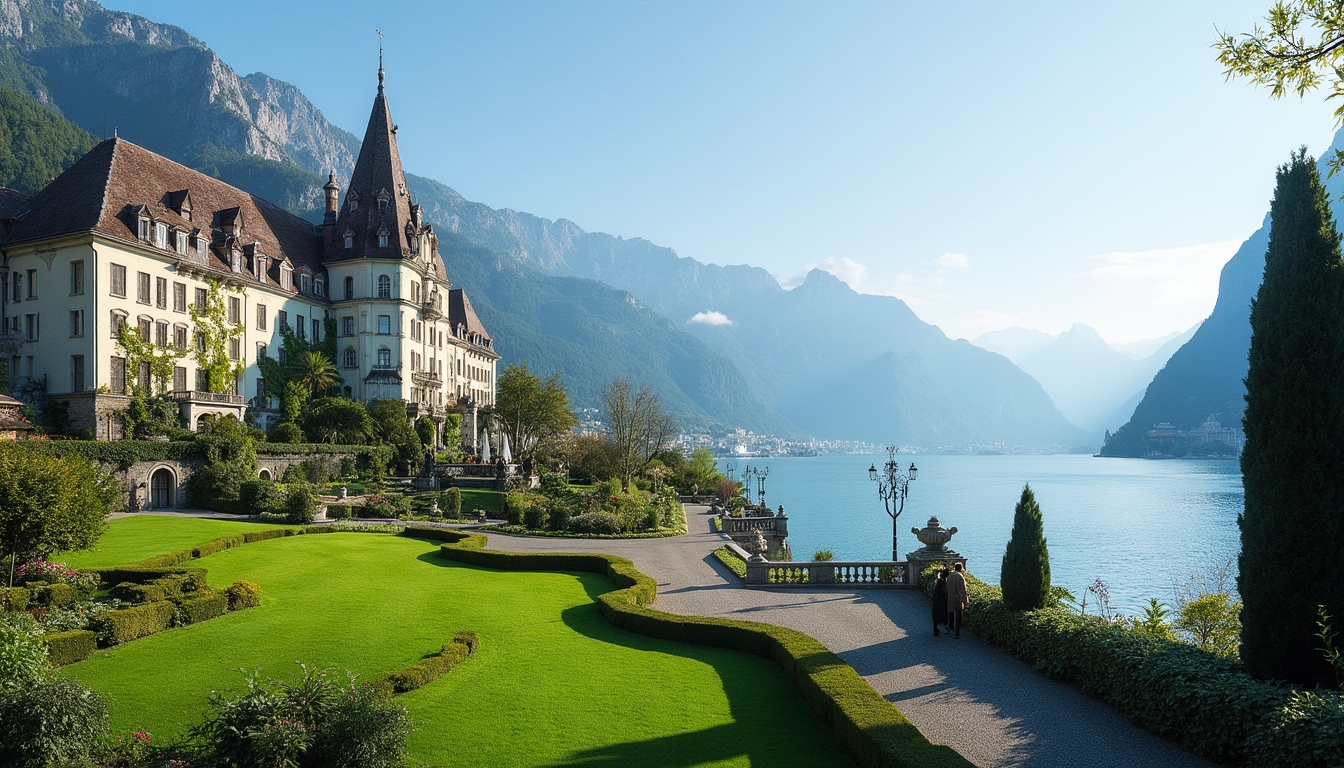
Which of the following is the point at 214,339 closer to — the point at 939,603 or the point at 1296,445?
the point at 939,603

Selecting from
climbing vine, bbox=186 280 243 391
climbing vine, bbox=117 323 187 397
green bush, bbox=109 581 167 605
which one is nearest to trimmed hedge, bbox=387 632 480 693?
green bush, bbox=109 581 167 605

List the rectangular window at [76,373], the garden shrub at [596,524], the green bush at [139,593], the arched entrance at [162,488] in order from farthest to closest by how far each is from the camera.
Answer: the rectangular window at [76,373], the arched entrance at [162,488], the garden shrub at [596,524], the green bush at [139,593]

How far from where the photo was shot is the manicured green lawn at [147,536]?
23.2m

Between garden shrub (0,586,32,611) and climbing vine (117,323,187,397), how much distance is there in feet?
114

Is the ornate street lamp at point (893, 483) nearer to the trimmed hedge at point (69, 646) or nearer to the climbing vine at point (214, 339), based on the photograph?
the trimmed hedge at point (69, 646)

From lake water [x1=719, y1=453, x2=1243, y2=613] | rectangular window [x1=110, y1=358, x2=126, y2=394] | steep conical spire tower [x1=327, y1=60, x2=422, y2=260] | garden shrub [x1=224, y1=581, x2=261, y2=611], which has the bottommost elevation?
lake water [x1=719, y1=453, x2=1243, y2=613]

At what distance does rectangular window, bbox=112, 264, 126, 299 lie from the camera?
145 feet

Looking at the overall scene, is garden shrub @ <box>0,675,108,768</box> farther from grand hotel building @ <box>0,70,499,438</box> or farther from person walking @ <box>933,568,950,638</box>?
grand hotel building @ <box>0,70,499,438</box>

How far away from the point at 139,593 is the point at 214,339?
132 ft

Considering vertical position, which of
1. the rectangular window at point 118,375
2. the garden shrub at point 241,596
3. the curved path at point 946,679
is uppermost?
the rectangular window at point 118,375

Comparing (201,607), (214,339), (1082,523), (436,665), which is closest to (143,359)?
(214,339)

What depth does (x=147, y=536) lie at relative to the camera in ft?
92.5

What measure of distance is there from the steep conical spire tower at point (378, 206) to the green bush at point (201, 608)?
51.8 m

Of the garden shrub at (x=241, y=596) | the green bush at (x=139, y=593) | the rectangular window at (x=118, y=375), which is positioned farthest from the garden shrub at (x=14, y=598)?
the rectangular window at (x=118, y=375)
